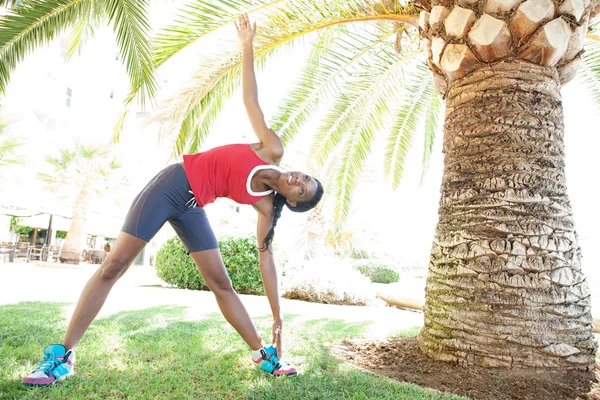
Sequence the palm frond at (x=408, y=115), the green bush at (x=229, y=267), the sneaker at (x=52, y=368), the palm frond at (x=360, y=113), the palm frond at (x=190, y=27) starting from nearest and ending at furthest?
the sneaker at (x=52, y=368) → the palm frond at (x=190, y=27) → the palm frond at (x=360, y=113) → the palm frond at (x=408, y=115) → the green bush at (x=229, y=267)

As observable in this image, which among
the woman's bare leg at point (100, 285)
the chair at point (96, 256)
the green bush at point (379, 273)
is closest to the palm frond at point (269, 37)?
the woman's bare leg at point (100, 285)

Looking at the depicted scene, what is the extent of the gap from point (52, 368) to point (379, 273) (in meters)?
20.2

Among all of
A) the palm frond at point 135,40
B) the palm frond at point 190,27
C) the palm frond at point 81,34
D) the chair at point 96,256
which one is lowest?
the chair at point 96,256

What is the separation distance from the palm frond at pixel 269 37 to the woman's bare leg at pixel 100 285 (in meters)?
3.66

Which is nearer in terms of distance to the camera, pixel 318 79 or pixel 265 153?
pixel 265 153

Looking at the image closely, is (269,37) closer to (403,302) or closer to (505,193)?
(505,193)

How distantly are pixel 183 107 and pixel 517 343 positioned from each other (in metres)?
4.82

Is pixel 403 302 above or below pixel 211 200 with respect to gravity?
below

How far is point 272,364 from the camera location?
324cm

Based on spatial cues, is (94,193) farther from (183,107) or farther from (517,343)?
(517,343)

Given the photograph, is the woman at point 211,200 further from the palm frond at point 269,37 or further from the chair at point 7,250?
the chair at point 7,250

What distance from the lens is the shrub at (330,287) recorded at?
10680mm

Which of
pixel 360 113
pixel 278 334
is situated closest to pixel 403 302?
pixel 360 113

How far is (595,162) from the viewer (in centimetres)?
2919
